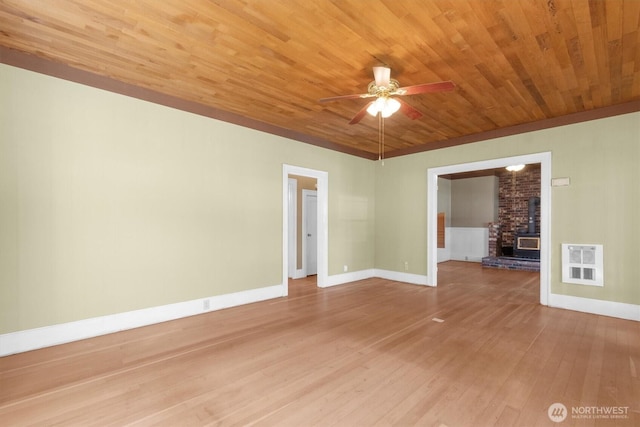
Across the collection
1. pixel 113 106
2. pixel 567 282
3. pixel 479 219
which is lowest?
pixel 567 282

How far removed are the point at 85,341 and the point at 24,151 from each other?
199 cm

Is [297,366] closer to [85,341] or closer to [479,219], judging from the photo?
[85,341]

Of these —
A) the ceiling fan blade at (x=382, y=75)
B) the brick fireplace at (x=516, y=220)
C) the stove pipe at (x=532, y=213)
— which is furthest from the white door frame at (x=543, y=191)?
the stove pipe at (x=532, y=213)

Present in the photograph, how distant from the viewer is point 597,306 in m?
3.98

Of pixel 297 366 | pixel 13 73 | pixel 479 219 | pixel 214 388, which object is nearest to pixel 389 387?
pixel 297 366

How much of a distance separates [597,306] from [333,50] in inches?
189

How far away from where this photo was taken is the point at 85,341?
3.02 m

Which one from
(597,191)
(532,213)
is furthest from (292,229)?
(532,213)

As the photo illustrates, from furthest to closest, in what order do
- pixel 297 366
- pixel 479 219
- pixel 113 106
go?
→ pixel 479 219, pixel 113 106, pixel 297 366

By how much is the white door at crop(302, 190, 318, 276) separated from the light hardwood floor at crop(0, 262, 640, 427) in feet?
9.01

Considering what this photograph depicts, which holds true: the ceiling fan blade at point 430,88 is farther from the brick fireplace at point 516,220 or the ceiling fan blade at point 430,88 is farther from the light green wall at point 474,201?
the light green wall at point 474,201

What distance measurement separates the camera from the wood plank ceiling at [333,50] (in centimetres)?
218

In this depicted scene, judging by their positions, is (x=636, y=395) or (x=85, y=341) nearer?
(x=636, y=395)

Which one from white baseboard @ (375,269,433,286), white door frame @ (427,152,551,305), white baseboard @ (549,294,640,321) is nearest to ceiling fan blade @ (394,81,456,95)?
white door frame @ (427,152,551,305)
